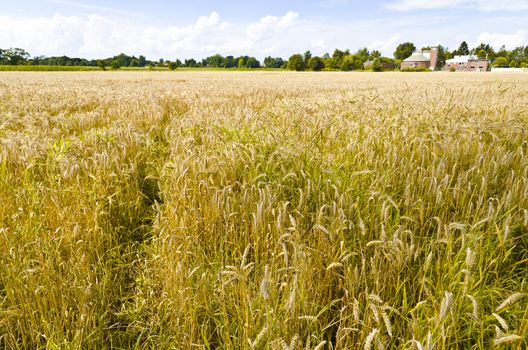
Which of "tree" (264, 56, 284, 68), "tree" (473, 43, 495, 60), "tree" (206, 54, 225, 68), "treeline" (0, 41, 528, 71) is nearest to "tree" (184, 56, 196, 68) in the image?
"treeline" (0, 41, 528, 71)

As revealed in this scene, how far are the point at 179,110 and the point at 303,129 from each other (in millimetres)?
3951

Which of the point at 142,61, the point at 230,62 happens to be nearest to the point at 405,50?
the point at 230,62

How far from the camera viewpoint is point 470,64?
427 feet

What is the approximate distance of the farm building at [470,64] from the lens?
4811 inches

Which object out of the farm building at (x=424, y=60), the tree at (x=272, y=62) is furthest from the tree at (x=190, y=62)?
the farm building at (x=424, y=60)

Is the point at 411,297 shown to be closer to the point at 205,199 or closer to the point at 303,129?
the point at 205,199

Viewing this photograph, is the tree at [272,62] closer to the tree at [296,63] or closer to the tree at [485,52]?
the tree at [296,63]

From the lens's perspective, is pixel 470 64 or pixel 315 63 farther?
pixel 470 64

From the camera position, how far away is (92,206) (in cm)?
250

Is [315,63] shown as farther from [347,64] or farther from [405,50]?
[405,50]

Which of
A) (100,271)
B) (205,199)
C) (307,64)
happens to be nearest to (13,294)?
(100,271)

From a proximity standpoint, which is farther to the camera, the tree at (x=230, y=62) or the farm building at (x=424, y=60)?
the farm building at (x=424, y=60)

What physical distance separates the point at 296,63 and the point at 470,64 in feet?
268

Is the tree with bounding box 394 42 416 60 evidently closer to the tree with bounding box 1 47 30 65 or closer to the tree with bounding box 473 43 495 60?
the tree with bounding box 473 43 495 60
